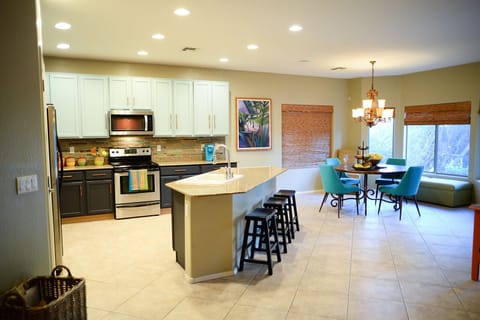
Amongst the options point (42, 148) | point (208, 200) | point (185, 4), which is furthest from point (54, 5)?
point (208, 200)

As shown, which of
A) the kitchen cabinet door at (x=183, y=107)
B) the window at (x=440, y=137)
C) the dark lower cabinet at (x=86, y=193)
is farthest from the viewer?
the window at (x=440, y=137)

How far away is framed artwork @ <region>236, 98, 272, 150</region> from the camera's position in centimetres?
734

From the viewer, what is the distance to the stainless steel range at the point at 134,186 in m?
5.88

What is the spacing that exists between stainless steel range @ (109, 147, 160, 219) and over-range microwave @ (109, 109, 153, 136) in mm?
353

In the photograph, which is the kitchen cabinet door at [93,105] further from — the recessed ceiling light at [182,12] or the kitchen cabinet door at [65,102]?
the recessed ceiling light at [182,12]

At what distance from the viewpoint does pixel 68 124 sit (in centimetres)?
585

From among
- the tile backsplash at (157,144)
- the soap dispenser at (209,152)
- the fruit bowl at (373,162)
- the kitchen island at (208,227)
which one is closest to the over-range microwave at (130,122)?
the tile backsplash at (157,144)

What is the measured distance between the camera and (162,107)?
645 cm

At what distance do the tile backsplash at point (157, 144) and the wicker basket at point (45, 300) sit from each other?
13.5 ft

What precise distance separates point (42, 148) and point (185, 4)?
1891 millimetres

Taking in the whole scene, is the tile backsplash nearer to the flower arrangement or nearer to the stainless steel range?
the flower arrangement

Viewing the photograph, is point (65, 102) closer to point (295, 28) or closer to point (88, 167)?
point (88, 167)

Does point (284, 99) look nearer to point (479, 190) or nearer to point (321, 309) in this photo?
point (479, 190)

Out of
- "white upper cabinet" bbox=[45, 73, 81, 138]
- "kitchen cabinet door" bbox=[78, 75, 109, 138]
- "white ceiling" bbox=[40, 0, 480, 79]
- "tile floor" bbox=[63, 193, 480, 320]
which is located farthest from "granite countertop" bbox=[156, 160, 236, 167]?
"white ceiling" bbox=[40, 0, 480, 79]
